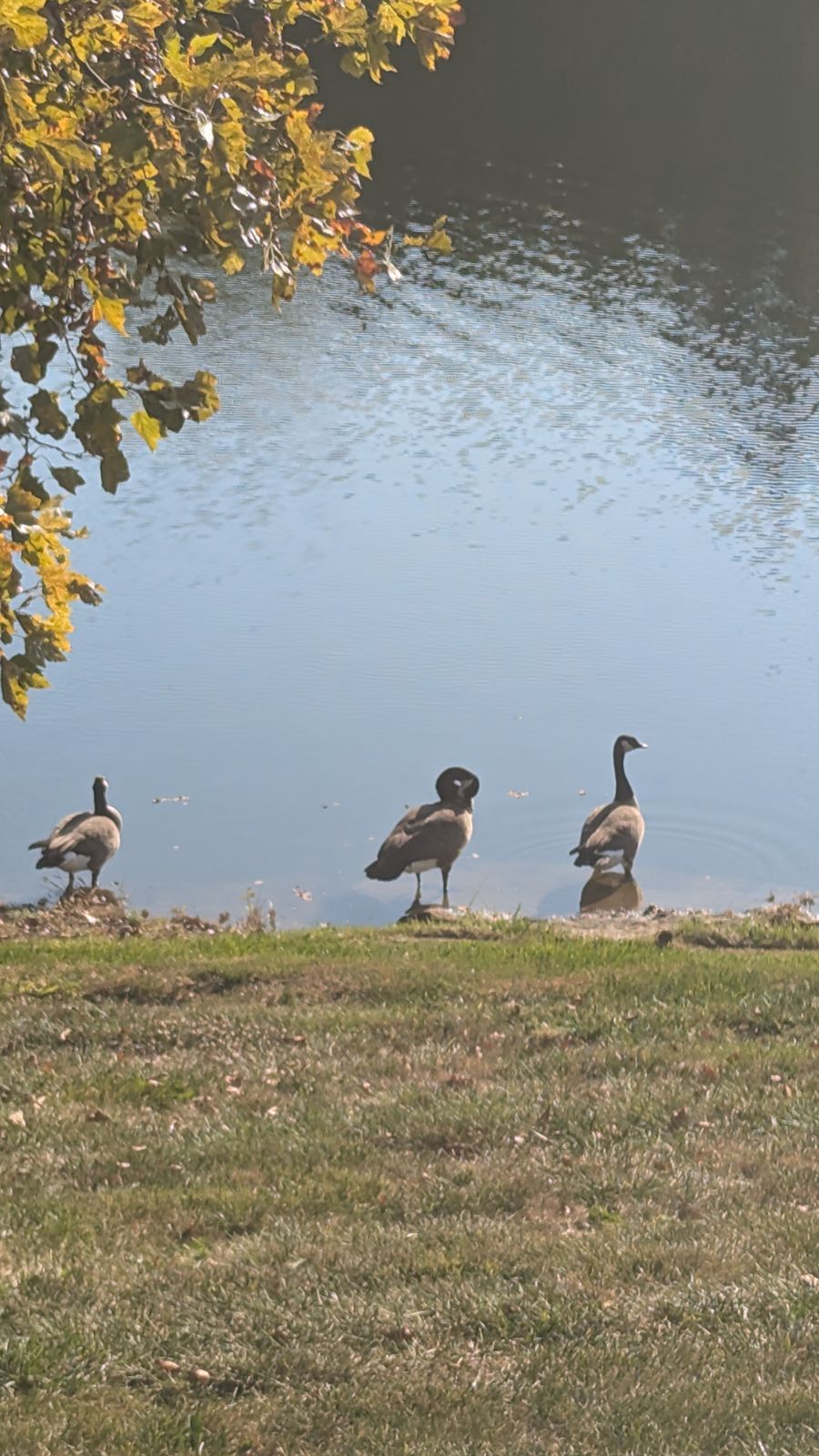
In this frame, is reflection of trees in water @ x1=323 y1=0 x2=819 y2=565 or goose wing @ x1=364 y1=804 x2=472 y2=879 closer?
goose wing @ x1=364 y1=804 x2=472 y2=879

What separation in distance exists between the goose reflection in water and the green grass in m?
3.53

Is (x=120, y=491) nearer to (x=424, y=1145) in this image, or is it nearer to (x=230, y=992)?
(x=230, y=992)

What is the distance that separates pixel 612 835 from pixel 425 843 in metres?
1.55

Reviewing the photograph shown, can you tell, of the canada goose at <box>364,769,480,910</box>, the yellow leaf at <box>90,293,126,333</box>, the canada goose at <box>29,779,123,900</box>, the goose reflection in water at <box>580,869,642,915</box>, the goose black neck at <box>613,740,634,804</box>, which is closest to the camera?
the yellow leaf at <box>90,293,126,333</box>

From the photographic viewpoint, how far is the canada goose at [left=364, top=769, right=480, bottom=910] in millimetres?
13508

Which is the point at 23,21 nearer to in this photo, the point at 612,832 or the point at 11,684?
the point at 11,684

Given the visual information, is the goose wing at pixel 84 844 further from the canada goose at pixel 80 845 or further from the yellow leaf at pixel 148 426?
the yellow leaf at pixel 148 426

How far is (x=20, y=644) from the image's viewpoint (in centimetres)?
1558

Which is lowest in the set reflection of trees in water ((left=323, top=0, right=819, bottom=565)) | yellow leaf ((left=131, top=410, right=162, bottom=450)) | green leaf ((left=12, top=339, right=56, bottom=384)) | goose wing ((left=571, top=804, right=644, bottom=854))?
yellow leaf ((left=131, top=410, right=162, bottom=450))

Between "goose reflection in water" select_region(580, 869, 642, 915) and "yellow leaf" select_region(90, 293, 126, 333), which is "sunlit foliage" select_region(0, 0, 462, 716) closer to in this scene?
"yellow leaf" select_region(90, 293, 126, 333)

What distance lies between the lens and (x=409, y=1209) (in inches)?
261

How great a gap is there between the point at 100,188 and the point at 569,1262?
12.6 ft

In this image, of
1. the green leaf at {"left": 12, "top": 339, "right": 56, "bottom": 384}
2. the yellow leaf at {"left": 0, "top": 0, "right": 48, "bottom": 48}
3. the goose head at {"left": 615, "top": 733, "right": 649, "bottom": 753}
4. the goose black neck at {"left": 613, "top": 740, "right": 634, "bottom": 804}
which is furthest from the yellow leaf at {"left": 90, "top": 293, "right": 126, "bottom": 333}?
the goose head at {"left": 615, "top": 733, "right": 649, "bottom": 753}

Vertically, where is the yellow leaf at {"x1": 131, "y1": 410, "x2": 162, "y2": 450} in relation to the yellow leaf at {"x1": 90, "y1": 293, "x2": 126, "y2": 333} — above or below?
below
